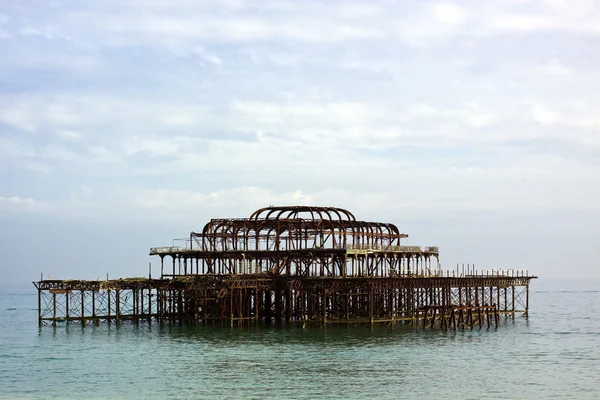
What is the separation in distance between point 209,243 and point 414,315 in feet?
72.1

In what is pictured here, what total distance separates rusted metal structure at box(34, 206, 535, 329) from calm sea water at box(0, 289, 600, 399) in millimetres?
3503

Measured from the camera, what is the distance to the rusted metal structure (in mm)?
90375

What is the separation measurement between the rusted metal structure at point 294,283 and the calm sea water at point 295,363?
3503 millimetres

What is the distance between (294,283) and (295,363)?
26.6m

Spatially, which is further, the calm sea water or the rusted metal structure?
the rusted metal structure

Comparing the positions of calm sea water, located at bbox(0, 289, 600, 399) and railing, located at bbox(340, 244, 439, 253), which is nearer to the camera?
calm sea water, located at bbox(0, 289, 600, 399)

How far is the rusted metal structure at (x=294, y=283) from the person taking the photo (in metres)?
90.4

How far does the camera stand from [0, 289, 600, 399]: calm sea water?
182 feet

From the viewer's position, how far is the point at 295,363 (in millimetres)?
65312

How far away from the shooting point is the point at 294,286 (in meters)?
92.1

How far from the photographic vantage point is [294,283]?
3612 inches

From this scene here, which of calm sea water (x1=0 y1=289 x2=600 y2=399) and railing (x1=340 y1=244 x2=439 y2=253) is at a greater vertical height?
railing (x1=340 y1=244 x2=439 y2=253)

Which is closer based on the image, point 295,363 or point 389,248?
point 295,363

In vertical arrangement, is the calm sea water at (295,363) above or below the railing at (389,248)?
below
